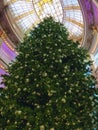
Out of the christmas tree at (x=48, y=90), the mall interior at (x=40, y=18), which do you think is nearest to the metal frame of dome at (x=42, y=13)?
the mall interior at (x=40, y=18)

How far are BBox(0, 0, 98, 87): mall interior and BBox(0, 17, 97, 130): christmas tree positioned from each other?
7869 mm

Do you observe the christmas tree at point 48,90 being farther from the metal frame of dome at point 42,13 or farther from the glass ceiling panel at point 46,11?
the glass ceiling panel at point 46,11

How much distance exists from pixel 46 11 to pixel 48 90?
776 inches

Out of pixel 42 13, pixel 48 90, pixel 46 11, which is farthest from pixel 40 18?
pixel 48 90

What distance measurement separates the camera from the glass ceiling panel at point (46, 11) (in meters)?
22.9

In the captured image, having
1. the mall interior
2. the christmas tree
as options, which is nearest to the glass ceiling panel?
the mall interior

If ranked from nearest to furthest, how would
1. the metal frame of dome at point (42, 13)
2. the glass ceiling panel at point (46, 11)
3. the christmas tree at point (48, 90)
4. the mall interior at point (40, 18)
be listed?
the christmas tree at point (48, 90) → the mall interior at point (40, 18) → the metal frame of dome at point (42, 13) → the glass ceiling panel at point (46, 11)

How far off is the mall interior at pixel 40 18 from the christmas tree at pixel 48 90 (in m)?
7.87

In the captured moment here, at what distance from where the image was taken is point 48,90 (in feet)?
22.8

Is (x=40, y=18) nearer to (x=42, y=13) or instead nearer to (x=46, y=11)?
(x=42, y=13)

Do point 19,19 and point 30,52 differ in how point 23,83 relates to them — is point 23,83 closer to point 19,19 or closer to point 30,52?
point 30,52

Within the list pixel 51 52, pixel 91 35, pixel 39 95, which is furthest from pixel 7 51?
pixel 39 95

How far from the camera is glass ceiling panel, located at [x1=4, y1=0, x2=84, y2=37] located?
2288 cm

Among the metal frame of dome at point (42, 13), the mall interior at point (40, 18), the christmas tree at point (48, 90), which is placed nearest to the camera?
the christmas tree at point (48, 90)
